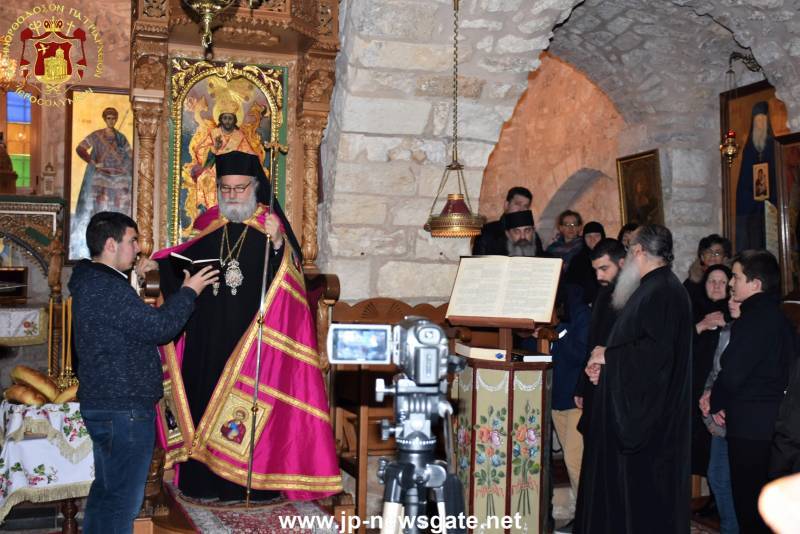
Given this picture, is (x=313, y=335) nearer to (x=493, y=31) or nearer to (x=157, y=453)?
(x=157, y=453)

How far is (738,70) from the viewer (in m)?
7.15

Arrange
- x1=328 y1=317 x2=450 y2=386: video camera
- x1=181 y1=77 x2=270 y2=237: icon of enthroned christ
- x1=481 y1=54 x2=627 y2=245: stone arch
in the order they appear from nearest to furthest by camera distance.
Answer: x1=328 y1=317 x2=450 y2=386: video camera → x1=181 y1=77 x2=270 y2=237: icon of enthroned christ → x1=481 y1=54 x2=627 y2=245: stone arch

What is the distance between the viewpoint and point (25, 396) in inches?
165

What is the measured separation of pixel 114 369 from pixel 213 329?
0.95 m

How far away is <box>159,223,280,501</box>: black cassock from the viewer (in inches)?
168

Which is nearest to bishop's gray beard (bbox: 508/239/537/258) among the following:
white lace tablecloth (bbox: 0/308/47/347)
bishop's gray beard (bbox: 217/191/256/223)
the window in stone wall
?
bishop's gray beard (bbox: 217/191/256/223)

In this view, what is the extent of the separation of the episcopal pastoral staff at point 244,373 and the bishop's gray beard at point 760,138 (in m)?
4.28

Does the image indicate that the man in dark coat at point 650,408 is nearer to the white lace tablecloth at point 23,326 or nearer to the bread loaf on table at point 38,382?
the bread loaf on table at point 38,382

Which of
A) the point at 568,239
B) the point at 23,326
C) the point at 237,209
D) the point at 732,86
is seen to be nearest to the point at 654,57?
the point at 732,86

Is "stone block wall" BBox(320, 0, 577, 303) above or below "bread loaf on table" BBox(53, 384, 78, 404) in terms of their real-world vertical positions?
above

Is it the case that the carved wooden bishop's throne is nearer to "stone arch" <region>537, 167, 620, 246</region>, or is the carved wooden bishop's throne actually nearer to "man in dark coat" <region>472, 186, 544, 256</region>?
"man in dark coat" <region>472, 186, 544, 256</region>

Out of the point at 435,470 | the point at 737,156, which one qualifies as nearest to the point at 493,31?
the point at 737,156

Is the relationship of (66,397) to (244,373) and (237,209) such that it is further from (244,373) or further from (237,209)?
(237,209)

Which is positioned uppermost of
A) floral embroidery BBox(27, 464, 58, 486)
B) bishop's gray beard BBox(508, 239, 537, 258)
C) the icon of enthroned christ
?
the icon of enthroned christ
